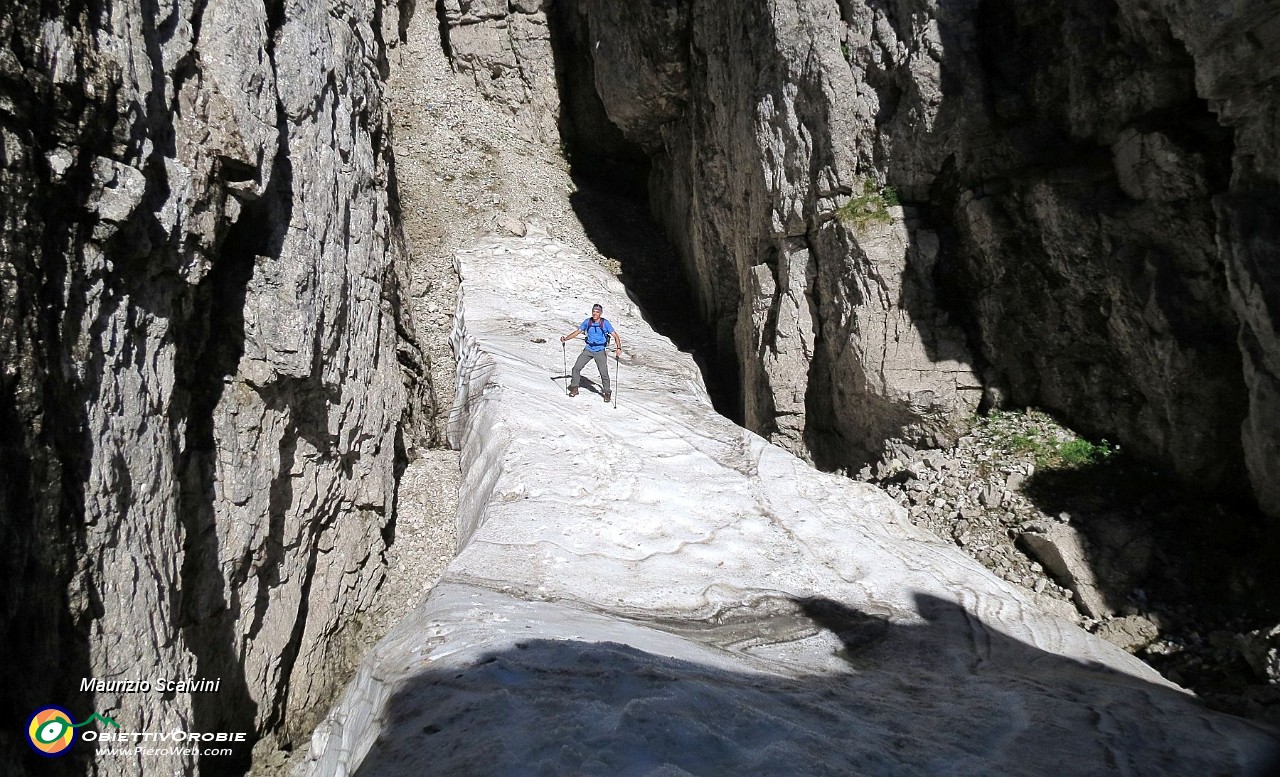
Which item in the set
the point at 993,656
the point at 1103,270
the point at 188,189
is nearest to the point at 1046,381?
the point at 1103,270

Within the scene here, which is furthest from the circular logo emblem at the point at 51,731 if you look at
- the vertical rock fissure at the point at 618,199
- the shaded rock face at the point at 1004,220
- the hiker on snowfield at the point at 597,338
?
the vertical rock fissure at the point at 618,199

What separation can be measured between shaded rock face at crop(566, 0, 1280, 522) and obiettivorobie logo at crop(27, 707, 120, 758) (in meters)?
12.3

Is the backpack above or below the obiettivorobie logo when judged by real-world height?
above

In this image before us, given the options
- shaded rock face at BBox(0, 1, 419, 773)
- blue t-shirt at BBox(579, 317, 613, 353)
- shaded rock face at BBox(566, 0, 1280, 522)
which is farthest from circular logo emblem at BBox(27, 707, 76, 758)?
shaded rock face at BBox(566, 0, 1280, 522)

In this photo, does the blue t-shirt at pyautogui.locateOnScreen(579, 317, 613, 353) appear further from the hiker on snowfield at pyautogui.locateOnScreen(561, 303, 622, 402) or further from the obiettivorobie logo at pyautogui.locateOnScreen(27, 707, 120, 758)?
the obiettivorobie logo at pyautogui.locateOnScreen(27, 707, 120, 758)

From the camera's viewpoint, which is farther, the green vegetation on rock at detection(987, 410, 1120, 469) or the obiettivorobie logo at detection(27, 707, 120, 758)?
the green vegetation on rock at detection(987, 410, 1120, 469)

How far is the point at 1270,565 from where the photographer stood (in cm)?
896

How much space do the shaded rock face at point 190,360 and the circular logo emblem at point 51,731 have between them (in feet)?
0.41

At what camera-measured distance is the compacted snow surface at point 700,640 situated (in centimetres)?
487

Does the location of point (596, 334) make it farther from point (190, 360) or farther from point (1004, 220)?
point (1004, 220)

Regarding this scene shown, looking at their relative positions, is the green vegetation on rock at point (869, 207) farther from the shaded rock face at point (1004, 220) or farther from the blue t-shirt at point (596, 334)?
the blue t-shirt at point (596, 334)

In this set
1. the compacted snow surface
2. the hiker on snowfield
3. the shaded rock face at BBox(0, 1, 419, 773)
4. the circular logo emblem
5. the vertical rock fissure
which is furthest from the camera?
the vertical rock fissure

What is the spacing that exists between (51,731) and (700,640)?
5663 mm

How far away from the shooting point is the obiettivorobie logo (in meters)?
5.50
